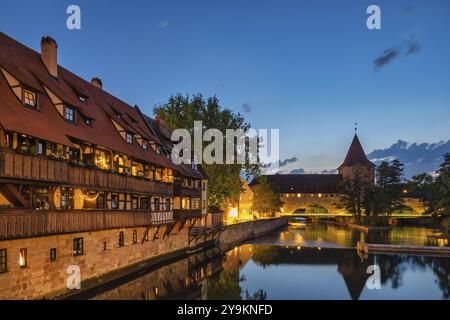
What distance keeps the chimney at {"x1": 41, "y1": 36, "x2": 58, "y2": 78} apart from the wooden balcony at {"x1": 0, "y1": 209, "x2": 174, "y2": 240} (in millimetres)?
9247

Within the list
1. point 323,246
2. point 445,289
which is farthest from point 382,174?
point 445,289

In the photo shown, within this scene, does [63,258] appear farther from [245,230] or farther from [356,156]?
[356,156]

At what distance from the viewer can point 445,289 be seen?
26781mm

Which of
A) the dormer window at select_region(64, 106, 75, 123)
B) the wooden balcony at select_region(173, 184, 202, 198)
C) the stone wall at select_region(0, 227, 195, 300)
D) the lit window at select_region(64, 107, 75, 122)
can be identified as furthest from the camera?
the wooden balcony at select_region(173, 184, 202, 198)

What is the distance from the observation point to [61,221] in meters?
18.4

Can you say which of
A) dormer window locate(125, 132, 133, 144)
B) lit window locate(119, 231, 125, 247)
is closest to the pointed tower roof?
dormer window locate(125, 132, 133, 144)

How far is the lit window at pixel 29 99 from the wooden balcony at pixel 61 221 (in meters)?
5.23

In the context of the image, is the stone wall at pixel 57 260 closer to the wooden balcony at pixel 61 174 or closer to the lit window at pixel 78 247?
the lit window at pixel 78 247

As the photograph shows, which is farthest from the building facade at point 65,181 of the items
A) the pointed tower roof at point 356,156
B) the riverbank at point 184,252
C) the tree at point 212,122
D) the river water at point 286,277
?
the pointed tower roof at point 356,156

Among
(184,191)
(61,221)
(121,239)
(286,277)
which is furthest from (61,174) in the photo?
(286,277)

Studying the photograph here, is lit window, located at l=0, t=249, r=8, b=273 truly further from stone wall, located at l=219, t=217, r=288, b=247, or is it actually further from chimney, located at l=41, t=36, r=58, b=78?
stone wall, located at l=219, t=217, r=288, b=247

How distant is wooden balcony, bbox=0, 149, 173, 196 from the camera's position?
50.2 feet

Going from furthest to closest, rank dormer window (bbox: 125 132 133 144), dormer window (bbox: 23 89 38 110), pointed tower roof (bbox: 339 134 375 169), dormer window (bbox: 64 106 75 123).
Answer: pointed tower roof (bbox: 339 134 375 169), dormer window (bbox: 125 132 133 144), dormer window (bbox: 64 106 75 123), dormer window (bbox: 23 89 38 110)
